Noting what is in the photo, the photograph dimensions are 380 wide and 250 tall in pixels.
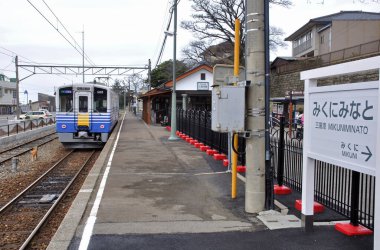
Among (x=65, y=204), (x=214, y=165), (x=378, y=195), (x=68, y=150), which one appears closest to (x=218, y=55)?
(x=68, y=150)

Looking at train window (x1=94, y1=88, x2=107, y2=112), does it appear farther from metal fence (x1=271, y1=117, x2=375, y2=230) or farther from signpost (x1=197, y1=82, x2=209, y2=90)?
signpost (x1=197, y1=82, x2=209, y2=90)

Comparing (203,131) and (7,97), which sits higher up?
(7,97)

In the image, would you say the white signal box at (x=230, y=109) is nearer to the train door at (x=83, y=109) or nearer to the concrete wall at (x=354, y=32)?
the train door at (x=83, y=109)

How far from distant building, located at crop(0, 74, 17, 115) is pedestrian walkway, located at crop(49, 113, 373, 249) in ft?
273

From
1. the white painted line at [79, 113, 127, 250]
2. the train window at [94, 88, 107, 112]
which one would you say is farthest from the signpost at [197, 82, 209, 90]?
the white painted line at [79, 113, 127, 250]

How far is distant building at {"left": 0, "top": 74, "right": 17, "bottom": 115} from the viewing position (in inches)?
3334

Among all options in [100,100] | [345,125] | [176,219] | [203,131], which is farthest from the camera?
[100,100]

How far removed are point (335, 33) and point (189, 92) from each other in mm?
26963

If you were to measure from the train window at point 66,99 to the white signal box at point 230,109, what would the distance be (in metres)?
13.1

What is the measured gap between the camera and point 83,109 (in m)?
18.1

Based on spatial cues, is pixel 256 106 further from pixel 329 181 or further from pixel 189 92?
pixel 189 92

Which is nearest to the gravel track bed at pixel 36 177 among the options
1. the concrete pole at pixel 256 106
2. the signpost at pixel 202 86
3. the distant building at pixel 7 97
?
the concrete pole at pixel 256 106

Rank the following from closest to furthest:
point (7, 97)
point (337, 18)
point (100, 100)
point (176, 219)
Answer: point (176, 219) < point (100, 100) < point (337, 18) < point (7, 97)

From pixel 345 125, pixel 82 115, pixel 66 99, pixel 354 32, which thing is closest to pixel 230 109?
pixel 345 125
